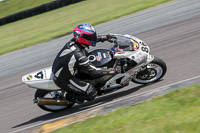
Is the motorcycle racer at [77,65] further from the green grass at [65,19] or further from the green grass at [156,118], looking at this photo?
the green grass at [65,19]

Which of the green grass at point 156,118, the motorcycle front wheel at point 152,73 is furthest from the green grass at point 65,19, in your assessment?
the green grass at point 156,118

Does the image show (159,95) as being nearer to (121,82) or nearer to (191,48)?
(121,82)

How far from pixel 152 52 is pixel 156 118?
16.3ft

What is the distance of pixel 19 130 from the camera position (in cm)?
638

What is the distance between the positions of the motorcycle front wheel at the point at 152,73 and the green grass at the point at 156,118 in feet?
3.75

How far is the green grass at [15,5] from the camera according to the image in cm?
2920

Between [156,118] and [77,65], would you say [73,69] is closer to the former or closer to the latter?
[77,65]

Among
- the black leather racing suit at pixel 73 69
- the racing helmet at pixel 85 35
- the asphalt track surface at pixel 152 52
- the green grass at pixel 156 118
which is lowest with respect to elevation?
the asphalt track surface at pixel 152 52

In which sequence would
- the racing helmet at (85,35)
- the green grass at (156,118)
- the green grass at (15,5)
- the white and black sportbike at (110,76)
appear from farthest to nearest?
the green grass at (15,5) → the white and black sportbike at (110,76) → the racing helmet at (85,35) → the green grass at (156,118)

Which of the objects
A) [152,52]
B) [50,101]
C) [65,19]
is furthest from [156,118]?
[65,19]

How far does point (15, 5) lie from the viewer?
102 feet

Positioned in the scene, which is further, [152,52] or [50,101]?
[152,52]

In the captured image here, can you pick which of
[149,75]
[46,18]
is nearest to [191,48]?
[149,75]

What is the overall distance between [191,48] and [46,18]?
554 inches
